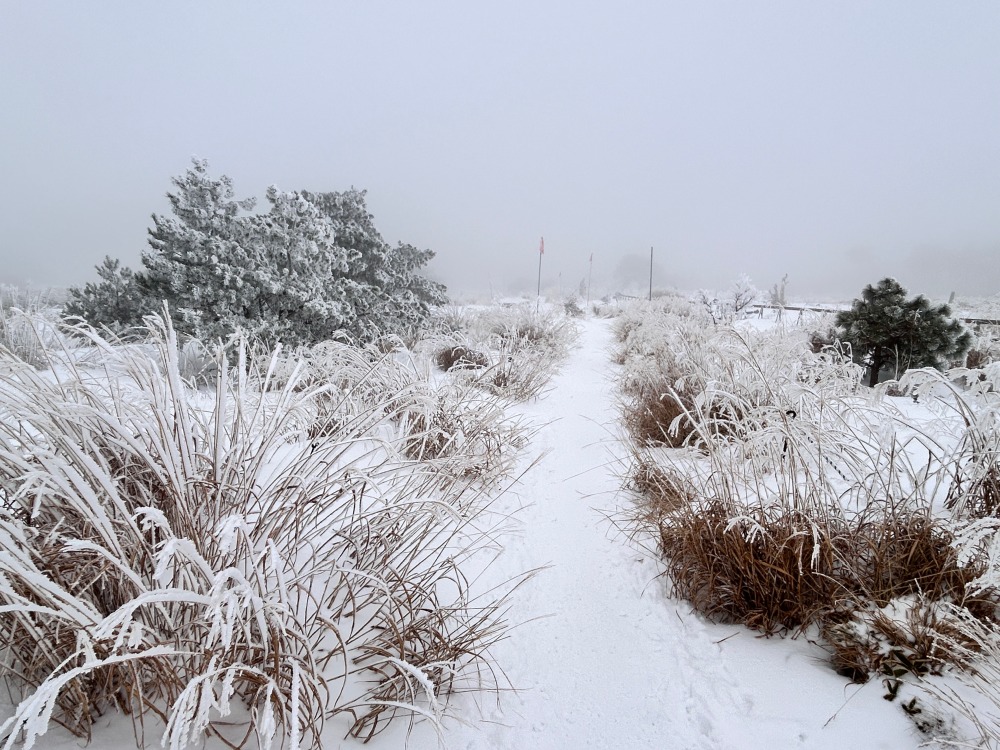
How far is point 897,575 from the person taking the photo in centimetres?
156

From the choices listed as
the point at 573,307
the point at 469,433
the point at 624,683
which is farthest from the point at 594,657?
the point at 573,307

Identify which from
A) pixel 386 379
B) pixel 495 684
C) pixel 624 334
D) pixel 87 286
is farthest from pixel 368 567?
pixel 624 334

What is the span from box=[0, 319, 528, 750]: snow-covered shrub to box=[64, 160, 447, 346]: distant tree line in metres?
3.09

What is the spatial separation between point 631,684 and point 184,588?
1.36 metres

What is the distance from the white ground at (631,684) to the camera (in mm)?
1222

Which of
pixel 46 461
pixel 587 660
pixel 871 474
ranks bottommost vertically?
pixel 587 660

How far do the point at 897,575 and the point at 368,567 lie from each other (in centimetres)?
179

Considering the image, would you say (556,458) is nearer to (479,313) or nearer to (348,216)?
(348,216)

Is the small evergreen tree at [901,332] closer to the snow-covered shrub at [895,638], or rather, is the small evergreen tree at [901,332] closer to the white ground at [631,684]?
the snow-covered shrub at [895,638]

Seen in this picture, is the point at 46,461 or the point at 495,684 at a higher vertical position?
the point at 46,461

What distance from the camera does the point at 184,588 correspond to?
109 cm

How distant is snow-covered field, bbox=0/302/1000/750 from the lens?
1210 millimetres

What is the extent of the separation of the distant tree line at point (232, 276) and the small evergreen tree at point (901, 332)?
24.2 feet

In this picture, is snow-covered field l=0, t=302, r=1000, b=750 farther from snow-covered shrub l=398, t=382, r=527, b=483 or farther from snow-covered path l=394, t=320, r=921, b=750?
snow-covered shrub l=398, t=382, r=527, b=483
